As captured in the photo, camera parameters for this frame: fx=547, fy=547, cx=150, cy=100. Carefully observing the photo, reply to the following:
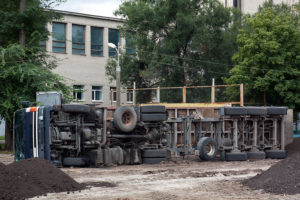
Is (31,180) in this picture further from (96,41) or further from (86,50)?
(96,41)

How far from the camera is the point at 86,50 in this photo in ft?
186

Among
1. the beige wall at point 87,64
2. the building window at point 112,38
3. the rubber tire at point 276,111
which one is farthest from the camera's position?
the building window at point 112,38

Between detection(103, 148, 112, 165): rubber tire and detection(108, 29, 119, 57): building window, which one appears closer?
detection(103, 148, 112, 165): rubber tire

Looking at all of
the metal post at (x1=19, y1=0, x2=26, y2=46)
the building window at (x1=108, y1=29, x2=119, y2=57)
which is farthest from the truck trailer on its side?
the building window at (x1=108, y1=29, x2=119, y2=57)

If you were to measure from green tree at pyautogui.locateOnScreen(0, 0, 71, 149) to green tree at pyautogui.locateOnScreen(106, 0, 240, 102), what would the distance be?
1495 cm

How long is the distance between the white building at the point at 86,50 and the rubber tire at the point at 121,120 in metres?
33.9

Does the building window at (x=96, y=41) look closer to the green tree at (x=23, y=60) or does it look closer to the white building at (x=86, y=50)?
Result: the white building at (x=86, y=50)

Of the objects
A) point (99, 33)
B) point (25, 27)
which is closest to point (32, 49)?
point (25, 27)

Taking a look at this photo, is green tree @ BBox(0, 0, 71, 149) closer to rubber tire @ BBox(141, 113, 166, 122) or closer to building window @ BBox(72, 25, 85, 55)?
rubber tire @ BBox(141, 113, 166, 122)

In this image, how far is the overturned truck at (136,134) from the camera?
1873 cm

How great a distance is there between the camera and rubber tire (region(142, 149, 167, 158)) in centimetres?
2080

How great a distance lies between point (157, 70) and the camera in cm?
4697

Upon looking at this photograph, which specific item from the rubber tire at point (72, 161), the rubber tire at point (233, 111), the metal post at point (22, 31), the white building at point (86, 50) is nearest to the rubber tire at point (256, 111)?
the rubber tire at point (233, 111)

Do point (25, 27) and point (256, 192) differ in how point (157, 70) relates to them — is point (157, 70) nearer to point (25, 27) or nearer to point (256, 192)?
point (25, 27)
